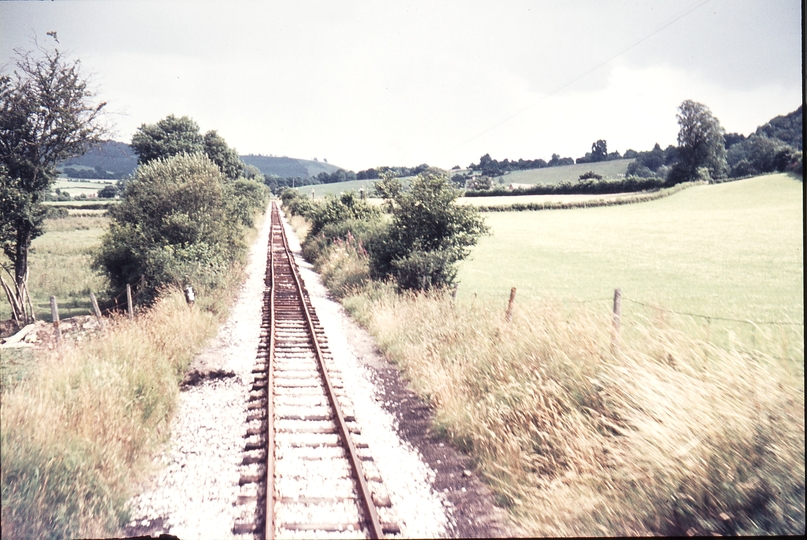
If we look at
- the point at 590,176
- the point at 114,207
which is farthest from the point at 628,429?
the point at 590,176

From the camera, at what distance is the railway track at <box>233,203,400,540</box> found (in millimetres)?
4234

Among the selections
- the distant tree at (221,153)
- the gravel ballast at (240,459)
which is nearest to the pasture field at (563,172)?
the distant tree at (221,153)

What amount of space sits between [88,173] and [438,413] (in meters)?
36.8

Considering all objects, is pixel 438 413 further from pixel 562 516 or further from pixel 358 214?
pixel 358 214

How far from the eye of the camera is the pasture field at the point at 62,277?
763 inches

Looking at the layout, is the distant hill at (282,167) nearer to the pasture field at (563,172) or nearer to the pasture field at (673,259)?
the pasture field at (563,172)

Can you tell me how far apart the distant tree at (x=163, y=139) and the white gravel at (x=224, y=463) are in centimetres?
3699

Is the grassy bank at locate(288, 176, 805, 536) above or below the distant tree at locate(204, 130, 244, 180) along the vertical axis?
below

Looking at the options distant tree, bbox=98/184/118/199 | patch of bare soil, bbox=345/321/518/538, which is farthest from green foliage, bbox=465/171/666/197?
patch of bare soil, bbox=345/321/518/538

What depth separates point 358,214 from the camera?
26625 millimetres

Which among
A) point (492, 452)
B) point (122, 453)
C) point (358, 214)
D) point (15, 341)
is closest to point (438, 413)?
point (492, 452)

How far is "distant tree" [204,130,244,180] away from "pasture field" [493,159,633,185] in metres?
43.4

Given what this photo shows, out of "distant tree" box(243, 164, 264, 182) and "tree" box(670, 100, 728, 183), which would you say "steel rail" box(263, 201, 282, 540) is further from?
"distant tree" box(243, 164, 264, 182)

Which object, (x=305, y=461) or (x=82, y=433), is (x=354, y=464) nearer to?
(x=305, y=461)
